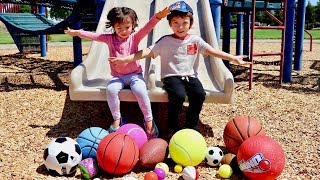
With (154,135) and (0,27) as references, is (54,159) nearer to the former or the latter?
(154,135)

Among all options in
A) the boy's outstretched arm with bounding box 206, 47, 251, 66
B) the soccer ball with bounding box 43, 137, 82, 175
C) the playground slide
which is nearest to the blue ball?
the soccer ball with bounding box 43, 137, 82, 175

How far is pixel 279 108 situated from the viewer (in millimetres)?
5832

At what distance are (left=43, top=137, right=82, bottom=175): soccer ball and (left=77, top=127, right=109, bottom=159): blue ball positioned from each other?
0.54 ft

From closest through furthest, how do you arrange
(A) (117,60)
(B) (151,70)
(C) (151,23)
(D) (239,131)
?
(D) (239,131) → (A) (117,60) → (C) (151,23) → (B) (151,70)

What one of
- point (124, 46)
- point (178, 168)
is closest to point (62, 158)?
point (178, 168)

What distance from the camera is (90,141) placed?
3779 millimetres

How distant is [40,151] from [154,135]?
1180 millimetres

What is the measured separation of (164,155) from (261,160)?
90 cm

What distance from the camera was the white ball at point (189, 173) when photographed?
3357 millimetres

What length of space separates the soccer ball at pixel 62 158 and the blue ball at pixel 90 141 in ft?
0.54

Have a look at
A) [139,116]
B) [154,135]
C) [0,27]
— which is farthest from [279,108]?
[0,27]

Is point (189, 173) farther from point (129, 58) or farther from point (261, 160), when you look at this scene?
point (129, 58)

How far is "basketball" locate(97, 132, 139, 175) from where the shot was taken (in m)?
3.42

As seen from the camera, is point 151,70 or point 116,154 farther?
point 151,70
